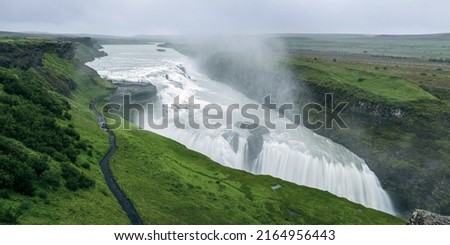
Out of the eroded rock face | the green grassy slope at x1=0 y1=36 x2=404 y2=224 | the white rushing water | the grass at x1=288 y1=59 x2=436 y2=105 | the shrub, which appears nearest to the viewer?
the eroded rock face

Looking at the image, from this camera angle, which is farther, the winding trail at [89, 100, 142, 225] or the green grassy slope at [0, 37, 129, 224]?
the winding trail at [89, 100, 142, 225]

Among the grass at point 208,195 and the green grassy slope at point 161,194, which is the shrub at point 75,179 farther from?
the grass at point 208,195

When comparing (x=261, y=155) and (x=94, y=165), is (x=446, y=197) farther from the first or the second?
(x=94, y=165)

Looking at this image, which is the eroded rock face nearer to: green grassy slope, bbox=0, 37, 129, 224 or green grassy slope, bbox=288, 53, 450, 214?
green grassy slope, bbox=0, 37, 129, 224

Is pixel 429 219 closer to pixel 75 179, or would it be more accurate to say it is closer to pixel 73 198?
pixel 73 198

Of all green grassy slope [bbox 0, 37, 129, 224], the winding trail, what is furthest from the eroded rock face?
green grassy slope [bbox 0, 37, 129, 224]

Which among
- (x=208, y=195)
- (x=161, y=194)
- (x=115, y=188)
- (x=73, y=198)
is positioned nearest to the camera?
(x=73, y=198)

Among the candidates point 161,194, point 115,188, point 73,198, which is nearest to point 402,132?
point 161,194
